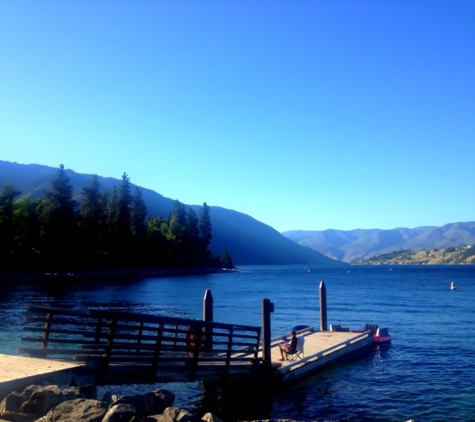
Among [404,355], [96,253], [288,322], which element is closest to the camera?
[404,355]

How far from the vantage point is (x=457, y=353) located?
82.9 ft

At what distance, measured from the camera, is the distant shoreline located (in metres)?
83.0

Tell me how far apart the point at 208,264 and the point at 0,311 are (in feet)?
408

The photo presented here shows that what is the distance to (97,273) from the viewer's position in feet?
348

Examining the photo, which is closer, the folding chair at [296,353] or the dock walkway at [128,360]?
the dock walkway at [128,360]

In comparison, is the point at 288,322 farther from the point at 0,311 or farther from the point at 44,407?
the point at 44,407

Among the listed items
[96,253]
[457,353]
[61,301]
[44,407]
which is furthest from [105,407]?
[96,253]

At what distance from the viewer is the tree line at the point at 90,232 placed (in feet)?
300

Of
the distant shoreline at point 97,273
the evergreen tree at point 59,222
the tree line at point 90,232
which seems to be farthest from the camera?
the evergreen tree at point 59,222

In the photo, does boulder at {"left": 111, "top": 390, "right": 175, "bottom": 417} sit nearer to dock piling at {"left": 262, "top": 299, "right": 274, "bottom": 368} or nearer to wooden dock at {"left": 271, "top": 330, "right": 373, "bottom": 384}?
dock piling at {"left": 262, "top": 299, "right": 274, "bottom": 368}

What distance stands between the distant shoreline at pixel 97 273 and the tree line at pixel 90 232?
2694 millimetres

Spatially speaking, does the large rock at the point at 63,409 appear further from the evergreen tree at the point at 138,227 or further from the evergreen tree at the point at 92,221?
the evergreen tree at the point at 138,227

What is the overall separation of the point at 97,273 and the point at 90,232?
10.6 meters

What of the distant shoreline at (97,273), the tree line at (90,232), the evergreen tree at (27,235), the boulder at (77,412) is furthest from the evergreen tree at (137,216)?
the boulder at (77,412)
